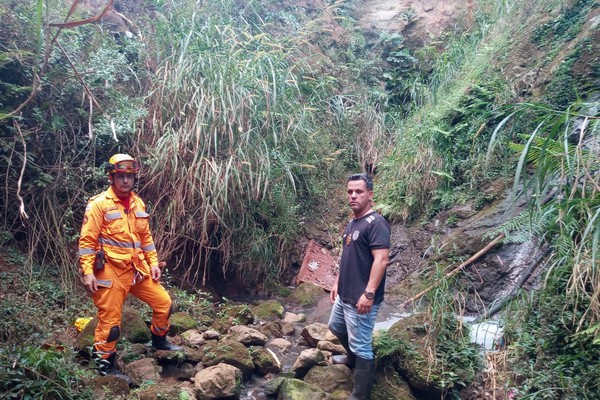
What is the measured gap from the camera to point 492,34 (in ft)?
28.9

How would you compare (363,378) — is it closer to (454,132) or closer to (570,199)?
(570,199)

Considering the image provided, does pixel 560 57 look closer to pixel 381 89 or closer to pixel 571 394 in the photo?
pixel 381 89

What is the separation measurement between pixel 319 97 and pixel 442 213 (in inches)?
131

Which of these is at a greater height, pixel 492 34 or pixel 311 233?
pixel 492 34

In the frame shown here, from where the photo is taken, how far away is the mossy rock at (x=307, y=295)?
6172mm

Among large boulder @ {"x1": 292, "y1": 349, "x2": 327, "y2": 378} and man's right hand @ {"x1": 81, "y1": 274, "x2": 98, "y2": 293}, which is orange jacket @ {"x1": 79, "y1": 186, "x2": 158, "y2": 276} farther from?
large boulder @ {"x1": 292, "y1": 349, "x2": 327, "y2": 378}

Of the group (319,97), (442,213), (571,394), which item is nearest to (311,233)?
(442,213)

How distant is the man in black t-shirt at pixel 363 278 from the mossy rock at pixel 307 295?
2522mm

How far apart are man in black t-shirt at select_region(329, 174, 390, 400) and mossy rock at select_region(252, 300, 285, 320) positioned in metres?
1.99

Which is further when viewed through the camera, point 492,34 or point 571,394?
point 492,34

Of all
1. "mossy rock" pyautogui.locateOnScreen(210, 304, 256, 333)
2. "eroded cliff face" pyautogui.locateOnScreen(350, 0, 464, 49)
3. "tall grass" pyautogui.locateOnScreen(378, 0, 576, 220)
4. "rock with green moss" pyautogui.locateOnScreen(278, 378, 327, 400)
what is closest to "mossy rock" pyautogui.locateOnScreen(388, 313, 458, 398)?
"rock with green moss" pyautogui.locateOnScreen(278, 378, 327, 400)

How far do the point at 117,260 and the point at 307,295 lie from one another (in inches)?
122

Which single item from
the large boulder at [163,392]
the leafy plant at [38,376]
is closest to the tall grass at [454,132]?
the large boulder at [163,392]

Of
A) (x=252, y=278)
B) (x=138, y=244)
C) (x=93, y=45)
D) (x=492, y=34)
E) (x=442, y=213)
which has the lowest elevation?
(x=252, y=278)
